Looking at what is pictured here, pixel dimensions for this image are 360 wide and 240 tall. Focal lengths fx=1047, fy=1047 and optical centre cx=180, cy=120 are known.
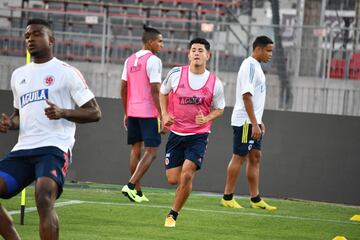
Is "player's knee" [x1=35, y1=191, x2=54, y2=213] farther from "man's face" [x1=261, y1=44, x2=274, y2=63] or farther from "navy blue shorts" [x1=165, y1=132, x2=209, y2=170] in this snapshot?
"man's face" [x1=261, y1=44, x2=274, y2=63]

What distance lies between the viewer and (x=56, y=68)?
7965 millimetres

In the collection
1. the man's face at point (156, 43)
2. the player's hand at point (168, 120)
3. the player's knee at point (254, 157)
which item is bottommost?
the player's knee at point (254, 157)

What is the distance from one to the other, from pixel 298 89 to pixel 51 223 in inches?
426

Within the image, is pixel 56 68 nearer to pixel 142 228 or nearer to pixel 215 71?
pixel 142 228

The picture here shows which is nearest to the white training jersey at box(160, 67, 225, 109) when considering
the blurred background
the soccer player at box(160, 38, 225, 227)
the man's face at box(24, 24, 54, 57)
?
the soccer player at box(160, 38, 225, 227)

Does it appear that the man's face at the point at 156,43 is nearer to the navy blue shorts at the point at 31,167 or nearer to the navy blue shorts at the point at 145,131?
the navy blue shorts at the point at 145,131

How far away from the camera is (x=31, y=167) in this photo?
25.8ft

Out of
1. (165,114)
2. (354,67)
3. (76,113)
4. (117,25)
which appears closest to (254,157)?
(165,114)

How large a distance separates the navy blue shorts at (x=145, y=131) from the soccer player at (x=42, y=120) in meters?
6.03

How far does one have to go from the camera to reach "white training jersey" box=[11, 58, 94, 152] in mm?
7848

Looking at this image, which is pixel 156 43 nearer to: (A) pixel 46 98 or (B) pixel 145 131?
(B) pixel 145 131

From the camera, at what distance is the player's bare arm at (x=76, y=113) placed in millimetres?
7531

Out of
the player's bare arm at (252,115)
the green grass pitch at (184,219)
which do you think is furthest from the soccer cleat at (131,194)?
the player's bare arm at (252,115)

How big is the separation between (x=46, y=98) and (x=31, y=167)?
0.53 metres
